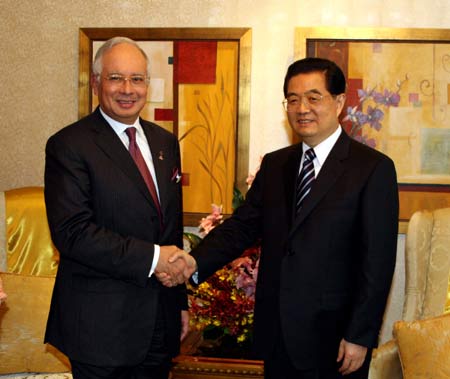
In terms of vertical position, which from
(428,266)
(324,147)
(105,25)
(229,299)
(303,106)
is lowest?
(229,299)

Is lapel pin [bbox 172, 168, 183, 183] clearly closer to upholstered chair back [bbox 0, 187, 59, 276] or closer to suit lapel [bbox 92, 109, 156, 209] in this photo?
suit lapel [bbox 92, 109, 156, 209]

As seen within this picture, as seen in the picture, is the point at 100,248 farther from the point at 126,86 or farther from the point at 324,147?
the point at 324,147

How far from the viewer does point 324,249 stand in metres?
Answer: 2.22

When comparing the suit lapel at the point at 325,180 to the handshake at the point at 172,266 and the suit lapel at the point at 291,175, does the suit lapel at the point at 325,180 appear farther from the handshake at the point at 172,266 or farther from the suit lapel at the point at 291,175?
the handshake at the point at 172,266

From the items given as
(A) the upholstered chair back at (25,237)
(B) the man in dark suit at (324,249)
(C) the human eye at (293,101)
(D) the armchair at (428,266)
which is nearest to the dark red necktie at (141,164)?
(B) the man in dark suit at (324,249)

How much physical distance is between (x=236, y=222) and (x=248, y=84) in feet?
3.48

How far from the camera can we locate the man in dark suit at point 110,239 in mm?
2221

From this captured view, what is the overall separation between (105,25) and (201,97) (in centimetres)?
63

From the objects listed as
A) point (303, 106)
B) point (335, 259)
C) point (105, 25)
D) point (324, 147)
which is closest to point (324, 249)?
point (335, 259)

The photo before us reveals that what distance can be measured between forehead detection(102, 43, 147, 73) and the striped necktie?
659mm

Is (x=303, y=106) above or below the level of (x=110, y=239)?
above

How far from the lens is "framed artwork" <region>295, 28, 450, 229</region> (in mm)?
3367

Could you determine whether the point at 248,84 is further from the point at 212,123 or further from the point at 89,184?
the point at 89,184

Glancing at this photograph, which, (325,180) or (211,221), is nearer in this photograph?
(325,180)
